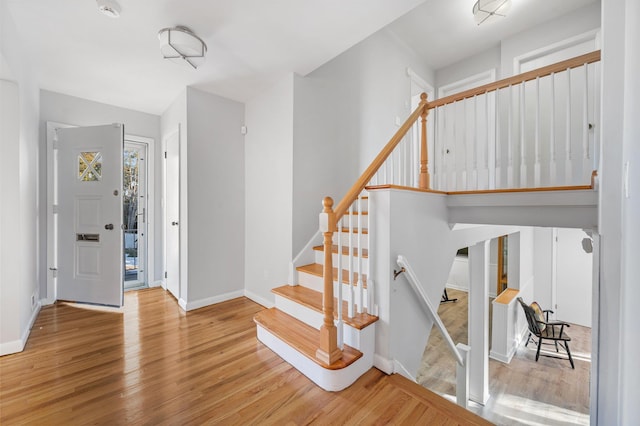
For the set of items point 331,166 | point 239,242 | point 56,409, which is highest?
point 331,166

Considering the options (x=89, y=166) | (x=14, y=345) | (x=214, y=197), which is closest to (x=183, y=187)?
(x=214, y=197)

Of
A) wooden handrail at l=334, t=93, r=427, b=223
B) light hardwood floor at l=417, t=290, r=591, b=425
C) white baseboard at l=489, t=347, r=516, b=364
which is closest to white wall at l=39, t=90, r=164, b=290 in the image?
wooden handrail at l=334, t=93, r=427, b=223

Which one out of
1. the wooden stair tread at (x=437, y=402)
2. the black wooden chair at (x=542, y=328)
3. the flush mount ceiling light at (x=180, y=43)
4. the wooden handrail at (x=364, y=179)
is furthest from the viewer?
the black wooden chair at (x=542, y=328)

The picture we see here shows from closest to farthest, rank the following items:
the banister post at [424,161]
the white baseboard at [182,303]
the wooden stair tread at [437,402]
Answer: the wooden stair tread at [437,402] < the banister post at [424,161] < the white baseboard at [182,303]

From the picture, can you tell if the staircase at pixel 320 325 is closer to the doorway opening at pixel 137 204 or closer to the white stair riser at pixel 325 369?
the white stair riser at pixel 325 369

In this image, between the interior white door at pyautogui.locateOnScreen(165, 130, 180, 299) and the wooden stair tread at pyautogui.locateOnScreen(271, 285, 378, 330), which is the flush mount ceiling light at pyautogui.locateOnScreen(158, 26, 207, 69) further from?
the wooden stair tread at pyautogui.locateOnScreen(271, 285, 378, 330)

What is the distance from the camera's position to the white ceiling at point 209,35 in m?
1.96

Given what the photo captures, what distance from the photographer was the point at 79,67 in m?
2.78

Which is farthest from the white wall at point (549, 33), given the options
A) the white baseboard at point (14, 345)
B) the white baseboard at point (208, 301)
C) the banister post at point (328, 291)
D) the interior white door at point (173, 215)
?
the white baseboard at point (14, 345)

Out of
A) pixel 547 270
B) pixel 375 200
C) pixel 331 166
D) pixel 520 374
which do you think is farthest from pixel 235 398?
pixel 547 270

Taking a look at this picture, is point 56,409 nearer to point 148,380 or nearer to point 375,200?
point 148,380

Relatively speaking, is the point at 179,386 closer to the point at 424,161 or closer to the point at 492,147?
the point at 424,161

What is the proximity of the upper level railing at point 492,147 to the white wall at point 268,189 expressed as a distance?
3.36ft

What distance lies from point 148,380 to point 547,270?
19.4ft
